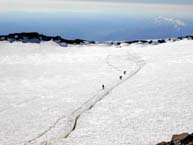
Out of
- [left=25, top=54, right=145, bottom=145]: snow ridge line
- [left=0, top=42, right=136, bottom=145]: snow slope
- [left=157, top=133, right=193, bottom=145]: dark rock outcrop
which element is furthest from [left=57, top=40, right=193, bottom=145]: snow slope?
[left=157, top=133, right=193, bottom=145]: dark rock outcrop

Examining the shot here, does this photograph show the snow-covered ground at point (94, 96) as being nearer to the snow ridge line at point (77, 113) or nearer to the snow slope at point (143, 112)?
the snow slope at point (143, 112)

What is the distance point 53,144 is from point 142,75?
36787mm

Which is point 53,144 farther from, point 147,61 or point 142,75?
point 147,61

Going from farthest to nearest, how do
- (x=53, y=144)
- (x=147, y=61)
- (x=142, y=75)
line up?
(x=147, y=61), (x=142, y=75), (x=53, y=144)

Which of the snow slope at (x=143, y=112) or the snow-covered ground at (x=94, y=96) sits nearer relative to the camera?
the snow slope at (x=143, y=112)

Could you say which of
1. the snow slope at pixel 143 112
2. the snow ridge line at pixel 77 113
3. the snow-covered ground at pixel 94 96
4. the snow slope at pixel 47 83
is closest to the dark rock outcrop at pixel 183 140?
the snow-covered ground at pixel 94 96

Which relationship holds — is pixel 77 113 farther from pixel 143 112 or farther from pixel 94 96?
pixel 94 96

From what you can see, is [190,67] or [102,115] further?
[190,67]

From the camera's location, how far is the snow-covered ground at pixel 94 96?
4144 centimetres

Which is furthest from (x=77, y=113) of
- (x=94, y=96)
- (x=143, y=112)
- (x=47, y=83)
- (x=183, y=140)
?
(x=183, y=140)

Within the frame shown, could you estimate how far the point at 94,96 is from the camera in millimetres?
58156

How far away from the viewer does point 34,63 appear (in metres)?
90.1

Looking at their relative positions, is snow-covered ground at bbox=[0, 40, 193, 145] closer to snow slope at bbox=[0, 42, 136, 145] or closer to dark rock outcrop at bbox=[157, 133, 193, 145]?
snow slope at bbox=[0, 42, 136, 145]

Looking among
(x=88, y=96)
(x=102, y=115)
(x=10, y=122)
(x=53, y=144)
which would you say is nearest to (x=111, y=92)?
(x=88, y=96)
